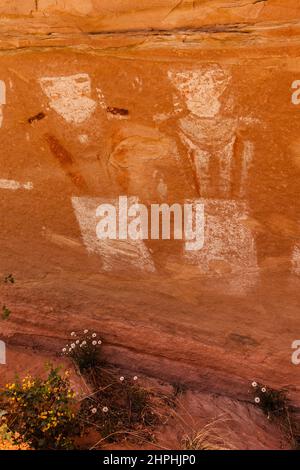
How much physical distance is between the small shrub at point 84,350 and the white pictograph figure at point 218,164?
0.83 metres

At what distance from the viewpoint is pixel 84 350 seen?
2.90 m

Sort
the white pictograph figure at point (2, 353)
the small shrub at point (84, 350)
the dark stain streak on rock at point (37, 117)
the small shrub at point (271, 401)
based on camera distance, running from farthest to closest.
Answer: the white pictograph figure at point (2, 353)
the small shrub at point (84, 350)
the small shrub at point (271, 401)
the dark stain streak on rock at point (37, 117)

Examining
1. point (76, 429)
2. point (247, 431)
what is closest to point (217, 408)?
point (247, 431)

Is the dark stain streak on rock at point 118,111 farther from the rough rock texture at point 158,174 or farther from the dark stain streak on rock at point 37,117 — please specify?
the dark stain streak on rock at point 37,117

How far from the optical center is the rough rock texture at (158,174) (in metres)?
2.11

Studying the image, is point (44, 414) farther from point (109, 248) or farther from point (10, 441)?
point (109, 248)

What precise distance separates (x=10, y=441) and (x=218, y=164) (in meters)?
1.68

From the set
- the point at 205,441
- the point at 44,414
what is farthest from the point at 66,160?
the point at 205,441

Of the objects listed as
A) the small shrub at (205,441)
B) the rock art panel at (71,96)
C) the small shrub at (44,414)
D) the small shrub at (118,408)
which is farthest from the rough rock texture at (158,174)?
the small shrub at (44,414)

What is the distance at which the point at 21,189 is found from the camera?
8.84 ft

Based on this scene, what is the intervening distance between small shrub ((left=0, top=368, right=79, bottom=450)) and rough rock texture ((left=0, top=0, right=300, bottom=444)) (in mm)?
563

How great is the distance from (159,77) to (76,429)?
182 centimetres

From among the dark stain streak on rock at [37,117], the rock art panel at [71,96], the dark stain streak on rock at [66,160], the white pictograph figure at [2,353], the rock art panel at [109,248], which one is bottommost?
the white pictograph figure at [2,353]

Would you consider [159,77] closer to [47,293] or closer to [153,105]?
[153,105]
